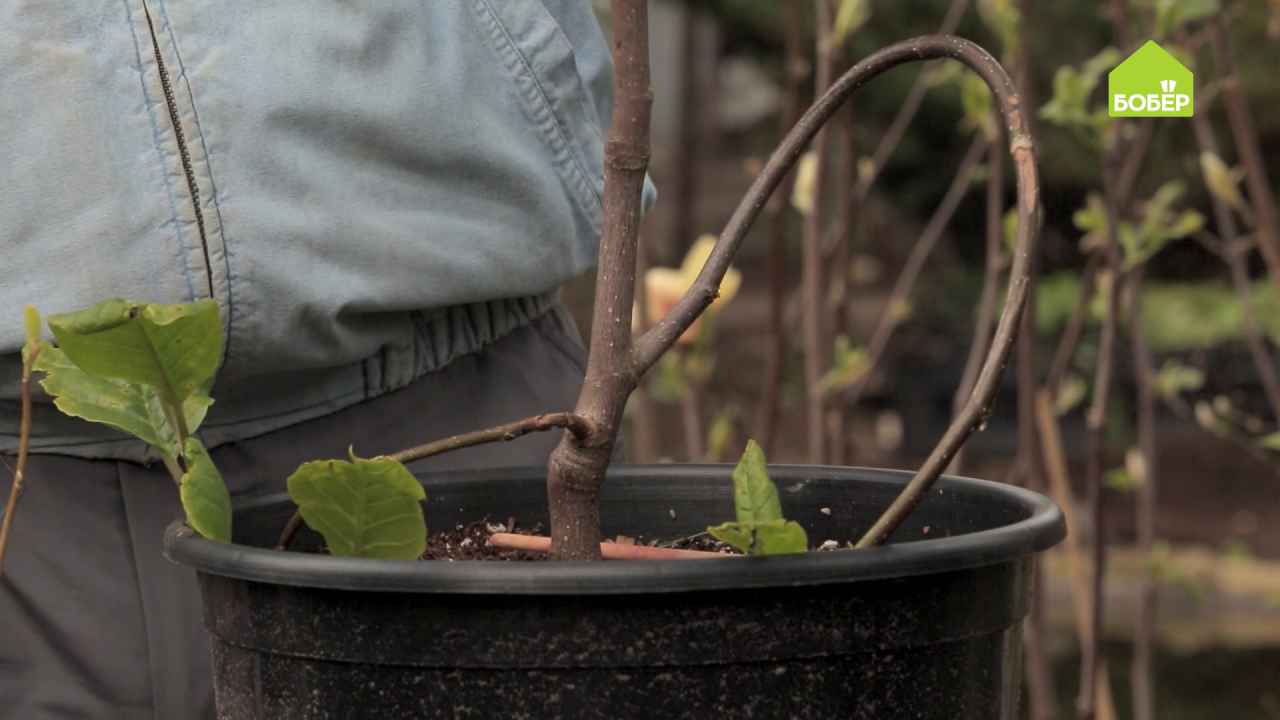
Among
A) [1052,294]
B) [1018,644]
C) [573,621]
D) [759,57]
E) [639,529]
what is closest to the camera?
[573,621]

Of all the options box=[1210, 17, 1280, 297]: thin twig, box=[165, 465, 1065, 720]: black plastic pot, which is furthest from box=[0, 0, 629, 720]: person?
box=[1210, 17, 1280, 297]: thin twig

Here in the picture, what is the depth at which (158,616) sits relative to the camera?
3.39 ft

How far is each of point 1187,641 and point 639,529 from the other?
11.8ft

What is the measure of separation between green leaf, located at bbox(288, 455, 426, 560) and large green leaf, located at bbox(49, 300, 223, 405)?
6 cm

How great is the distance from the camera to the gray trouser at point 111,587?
1009 millimetres

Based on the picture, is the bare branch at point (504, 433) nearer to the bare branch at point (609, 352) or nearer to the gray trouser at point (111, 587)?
the bare branch at point (609, 352)

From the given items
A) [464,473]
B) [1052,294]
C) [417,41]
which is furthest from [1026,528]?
[1052,294]

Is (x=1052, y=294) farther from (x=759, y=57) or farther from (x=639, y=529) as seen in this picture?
(x=639, y=529)

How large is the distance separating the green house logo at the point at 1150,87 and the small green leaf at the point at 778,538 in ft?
1.25

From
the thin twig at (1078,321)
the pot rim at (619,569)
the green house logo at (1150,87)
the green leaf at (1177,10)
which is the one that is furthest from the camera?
the thin twig at (1078,321)

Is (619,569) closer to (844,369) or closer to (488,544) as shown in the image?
(488,544)

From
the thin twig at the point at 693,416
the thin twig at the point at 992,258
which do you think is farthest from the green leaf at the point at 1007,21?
the thin twig at the point at 693,416

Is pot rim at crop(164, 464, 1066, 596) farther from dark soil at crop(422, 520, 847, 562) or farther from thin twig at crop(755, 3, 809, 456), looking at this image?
thin twig at crop(755, 3, 809, 456)

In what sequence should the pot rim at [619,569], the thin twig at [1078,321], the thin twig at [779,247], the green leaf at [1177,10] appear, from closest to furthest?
the pot rim at [619,569], the green leaf at [1177,10], the thin twig at [1078,321], the thin twig at [779,247]
